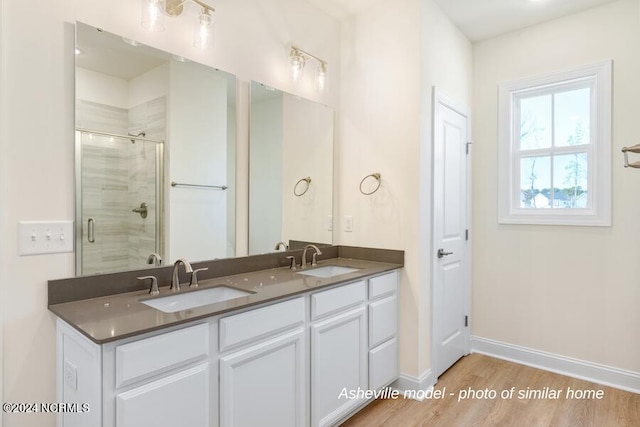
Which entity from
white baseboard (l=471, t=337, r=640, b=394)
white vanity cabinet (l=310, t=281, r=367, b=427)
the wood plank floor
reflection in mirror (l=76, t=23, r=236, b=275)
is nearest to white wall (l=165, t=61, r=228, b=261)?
reflection in mirror (l=76, t=23, r=236, b=275)

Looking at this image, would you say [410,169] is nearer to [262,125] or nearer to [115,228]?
[262,125]

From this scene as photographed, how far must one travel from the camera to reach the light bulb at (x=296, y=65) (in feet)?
8.11

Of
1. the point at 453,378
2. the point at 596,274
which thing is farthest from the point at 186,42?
the point at 596,274

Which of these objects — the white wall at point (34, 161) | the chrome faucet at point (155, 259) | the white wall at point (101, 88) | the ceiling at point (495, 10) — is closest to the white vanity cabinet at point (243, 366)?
the white wall at point (34, 161)

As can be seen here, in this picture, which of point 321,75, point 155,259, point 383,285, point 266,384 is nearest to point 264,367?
point 266,384

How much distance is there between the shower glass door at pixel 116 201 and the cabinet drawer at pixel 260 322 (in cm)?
61

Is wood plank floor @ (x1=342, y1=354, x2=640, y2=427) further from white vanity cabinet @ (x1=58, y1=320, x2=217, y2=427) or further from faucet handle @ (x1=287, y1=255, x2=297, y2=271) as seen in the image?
white vanity cabinet @ (x1=58, y1=320, x2=217, y2=427)

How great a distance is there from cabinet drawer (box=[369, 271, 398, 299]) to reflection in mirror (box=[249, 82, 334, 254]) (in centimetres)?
61

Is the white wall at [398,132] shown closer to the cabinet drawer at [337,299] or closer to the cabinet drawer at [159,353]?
the cabinet drawer at [337,299]

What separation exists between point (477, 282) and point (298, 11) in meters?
2.66

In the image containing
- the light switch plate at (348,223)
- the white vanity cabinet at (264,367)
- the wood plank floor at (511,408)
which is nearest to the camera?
the white vanity cabinet at (264,367)

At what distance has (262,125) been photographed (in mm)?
2340

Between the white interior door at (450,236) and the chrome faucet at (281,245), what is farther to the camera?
the white interior door at (450,236)

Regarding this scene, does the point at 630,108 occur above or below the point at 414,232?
above
